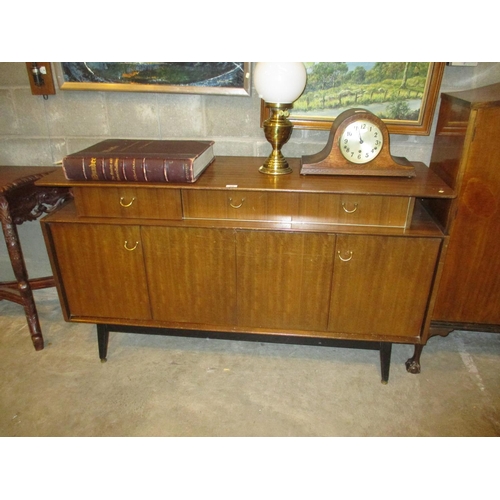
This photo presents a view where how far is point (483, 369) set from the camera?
1828 millimetres

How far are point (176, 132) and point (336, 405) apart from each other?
1.51 metres

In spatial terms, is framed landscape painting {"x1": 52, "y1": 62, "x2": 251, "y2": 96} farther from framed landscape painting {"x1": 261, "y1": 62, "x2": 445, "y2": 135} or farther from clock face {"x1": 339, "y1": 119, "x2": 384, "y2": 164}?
clock face {"x1": 339, "y1": 119, "x2": 384, "y2": 164}

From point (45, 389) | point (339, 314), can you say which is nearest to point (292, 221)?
point (339, 314)

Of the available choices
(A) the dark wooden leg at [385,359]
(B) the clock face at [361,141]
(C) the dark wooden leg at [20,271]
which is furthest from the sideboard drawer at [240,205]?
(C) the dark wooden leg at [20,271]

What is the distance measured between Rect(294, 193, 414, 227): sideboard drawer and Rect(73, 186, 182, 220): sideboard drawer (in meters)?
0.52

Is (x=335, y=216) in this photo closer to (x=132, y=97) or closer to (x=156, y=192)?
(x=156, y=192)

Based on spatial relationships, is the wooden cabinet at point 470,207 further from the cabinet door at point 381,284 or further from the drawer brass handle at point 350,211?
the drawer brass handle at point 350,211

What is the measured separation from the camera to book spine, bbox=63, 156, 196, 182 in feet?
4.65

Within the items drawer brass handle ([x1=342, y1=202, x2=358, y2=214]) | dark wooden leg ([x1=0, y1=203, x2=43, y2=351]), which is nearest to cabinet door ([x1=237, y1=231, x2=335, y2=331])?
drawer brass handle ([x1=342, y1=202, x2=358, y2=214])

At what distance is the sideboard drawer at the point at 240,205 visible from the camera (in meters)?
1.45

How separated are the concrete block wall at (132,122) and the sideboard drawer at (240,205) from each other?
0.52 meters

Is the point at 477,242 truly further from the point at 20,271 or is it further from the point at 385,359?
the point at 20,271

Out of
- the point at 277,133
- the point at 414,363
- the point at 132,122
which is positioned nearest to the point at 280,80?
the point at 277,133

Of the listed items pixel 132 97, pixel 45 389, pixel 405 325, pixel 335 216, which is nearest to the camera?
pixel 335 216
